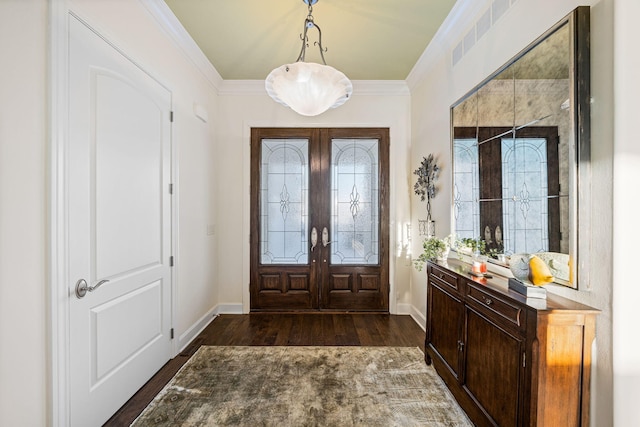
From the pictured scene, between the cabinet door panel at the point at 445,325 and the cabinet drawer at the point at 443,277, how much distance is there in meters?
0.07

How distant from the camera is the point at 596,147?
139 centimetres

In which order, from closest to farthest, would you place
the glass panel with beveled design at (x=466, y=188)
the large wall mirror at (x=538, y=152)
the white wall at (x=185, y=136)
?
the large wall mirror at (x=538, y=152)
the white wall at (x=185, y=136)
the glass panel with beveled design at (x=466, y=188)

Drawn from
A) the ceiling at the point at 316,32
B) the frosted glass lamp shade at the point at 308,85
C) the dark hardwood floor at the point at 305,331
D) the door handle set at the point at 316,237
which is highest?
the ceiling at the point at 316,32

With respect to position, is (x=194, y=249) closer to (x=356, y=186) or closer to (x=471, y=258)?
(x=356, y=186)

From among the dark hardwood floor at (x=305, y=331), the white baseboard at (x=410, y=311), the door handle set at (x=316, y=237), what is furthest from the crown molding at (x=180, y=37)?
the white baseboard at (x=410, y=311)

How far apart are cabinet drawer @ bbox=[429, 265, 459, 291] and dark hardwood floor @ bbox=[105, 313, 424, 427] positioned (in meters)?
0.99

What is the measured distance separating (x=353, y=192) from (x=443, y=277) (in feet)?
6.38

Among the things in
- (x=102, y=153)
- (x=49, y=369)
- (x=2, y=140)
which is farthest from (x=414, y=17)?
(x=49, y=369)

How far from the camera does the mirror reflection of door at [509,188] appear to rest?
1.60 metres

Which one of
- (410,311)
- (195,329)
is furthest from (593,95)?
(195,329)

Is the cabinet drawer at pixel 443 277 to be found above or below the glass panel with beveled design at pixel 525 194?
below

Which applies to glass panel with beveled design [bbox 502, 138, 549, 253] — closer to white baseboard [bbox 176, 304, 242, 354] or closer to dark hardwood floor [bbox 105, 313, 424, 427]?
dark hardwood floor [bbox 105, 313, 424, 427]

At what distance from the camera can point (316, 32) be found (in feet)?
9.50

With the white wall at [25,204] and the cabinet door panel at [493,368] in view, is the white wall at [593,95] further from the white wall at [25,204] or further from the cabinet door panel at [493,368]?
the white wall at [25,204]
